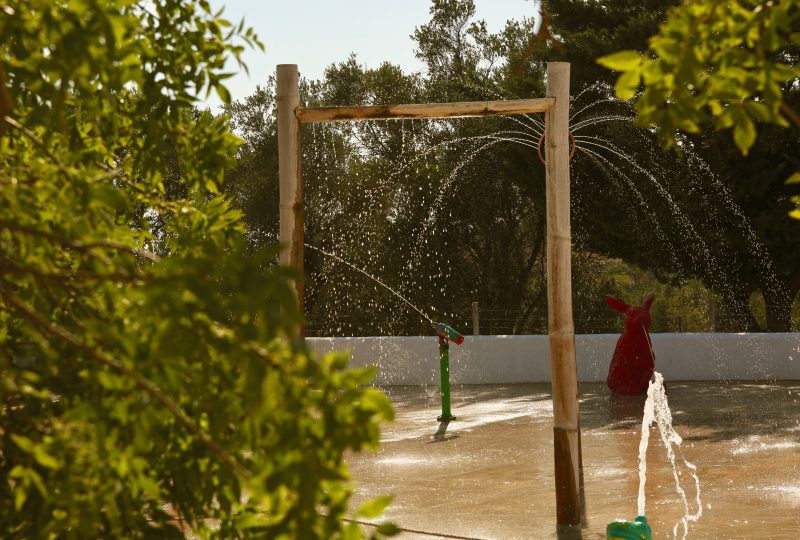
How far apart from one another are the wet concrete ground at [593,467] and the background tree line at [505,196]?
7667 mm

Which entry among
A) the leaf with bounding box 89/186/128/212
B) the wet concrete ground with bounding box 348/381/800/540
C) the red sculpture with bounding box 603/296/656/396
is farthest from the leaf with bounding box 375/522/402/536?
the red sculpture with bounding box 603/296/656/396

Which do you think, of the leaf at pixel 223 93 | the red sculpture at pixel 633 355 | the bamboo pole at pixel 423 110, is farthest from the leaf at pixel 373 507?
the red sculpture at pixel 633 355

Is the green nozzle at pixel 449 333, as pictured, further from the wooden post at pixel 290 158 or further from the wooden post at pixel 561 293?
the wooden post at pixel 561 293

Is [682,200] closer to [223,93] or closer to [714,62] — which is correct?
[223,93]

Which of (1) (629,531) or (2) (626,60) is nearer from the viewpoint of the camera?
(2) (626,60)

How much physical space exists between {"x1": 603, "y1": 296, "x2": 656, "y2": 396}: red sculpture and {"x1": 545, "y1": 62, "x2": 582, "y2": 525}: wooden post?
649 centimetres

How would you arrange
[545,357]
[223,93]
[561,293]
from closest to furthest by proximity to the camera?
[223,93], [561,293], [545,357]

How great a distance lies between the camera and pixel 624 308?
13023 millimetres

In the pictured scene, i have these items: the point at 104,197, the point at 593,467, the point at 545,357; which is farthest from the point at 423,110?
the point at 545,357

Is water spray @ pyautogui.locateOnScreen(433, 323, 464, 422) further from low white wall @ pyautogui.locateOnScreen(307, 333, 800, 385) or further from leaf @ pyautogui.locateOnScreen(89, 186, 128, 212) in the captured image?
leaf @ pyautogui.locateOnScreen(89, 186, 128, 212)

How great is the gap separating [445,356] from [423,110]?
188 inches

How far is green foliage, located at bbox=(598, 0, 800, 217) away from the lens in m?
2.28

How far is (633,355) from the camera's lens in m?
13.1

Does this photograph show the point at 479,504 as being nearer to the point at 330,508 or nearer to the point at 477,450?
the point at 477,450
